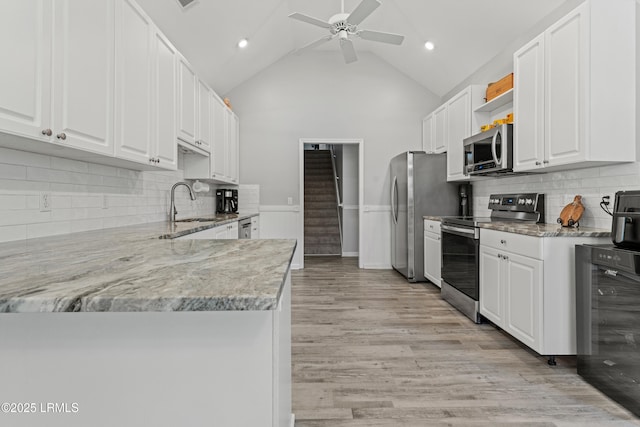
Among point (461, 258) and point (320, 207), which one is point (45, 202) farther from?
point (320, 207)

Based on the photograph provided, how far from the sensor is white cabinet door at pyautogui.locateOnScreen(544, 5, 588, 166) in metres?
2.41

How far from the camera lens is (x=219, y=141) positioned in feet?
15.3

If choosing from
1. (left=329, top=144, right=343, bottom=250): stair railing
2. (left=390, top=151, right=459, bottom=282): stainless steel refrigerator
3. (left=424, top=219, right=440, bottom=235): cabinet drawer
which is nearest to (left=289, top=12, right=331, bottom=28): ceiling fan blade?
(left=390, top=151, right=459, bottom=282): stainless steel refrigerator

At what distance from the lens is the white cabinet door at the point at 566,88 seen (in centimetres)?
241

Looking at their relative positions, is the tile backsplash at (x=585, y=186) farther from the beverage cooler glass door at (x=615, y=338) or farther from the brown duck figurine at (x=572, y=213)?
the beverage cooler glass door at (x=615, y=338)

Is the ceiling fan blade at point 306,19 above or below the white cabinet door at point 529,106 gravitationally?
above

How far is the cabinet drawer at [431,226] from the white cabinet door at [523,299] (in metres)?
1.58

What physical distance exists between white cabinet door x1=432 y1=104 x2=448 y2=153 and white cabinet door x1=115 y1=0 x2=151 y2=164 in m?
3.76

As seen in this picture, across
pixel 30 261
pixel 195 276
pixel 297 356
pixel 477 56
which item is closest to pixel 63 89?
pixel 30 261

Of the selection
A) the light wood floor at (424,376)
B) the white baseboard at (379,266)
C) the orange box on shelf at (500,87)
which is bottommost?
the light wood floor at (424,376)

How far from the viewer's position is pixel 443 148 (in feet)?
16.6

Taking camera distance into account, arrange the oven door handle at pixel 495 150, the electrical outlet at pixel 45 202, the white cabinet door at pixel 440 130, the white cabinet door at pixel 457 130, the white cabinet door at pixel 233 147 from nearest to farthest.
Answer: the electrical outlet at pixel 45 202
the oven door handle at pixel 495 150
the white cabinet door at pixel 457 130
the white cabinet door at pixel 440 130
the white cabinet door at pixel 233 147

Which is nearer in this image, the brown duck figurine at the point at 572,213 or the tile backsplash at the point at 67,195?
the tile backsplash at the point at 67,195

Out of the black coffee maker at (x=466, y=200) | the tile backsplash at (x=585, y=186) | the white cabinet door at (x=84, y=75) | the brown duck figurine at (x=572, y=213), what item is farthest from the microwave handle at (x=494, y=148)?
the white cabinet door at (x=84, y=75)
